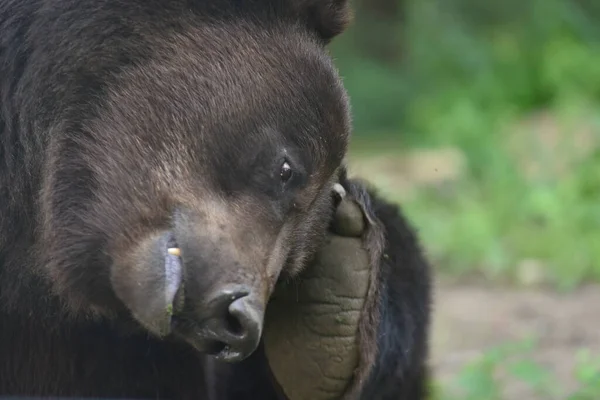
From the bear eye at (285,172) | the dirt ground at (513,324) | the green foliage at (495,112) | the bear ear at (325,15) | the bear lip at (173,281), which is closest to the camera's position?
the bear lip at (173,281)

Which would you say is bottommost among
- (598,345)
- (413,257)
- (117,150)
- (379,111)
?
(379,111)

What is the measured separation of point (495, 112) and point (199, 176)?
7597 millimetres

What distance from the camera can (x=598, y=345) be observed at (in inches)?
218

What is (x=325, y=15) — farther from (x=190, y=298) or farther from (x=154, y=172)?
(x=190, y=298)

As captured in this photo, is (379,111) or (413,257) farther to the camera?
(379,111)

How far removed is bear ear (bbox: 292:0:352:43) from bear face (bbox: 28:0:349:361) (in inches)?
1.7

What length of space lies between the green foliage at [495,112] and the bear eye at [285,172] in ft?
6.72

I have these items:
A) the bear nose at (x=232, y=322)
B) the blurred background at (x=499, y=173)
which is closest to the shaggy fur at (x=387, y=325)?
the blurred background at (x=499, y=173)

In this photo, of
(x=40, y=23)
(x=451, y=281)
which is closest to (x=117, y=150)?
(x=40, y=23)

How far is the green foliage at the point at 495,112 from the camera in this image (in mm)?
7098

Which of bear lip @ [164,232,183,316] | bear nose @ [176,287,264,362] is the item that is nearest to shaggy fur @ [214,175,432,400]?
bear nose @ [176,287,264,362]

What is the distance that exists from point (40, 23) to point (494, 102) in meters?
8.12

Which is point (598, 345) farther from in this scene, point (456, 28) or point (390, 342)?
point (456, 28)

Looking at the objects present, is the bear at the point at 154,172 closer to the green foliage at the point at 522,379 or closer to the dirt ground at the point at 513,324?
the green foliage at the point at 522,379
